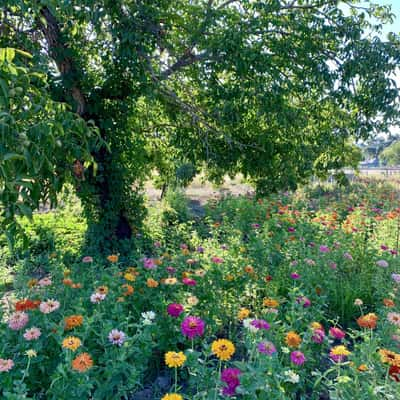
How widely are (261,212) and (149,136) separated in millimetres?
1900

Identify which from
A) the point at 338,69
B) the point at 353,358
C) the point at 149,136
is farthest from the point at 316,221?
the point at 353,358

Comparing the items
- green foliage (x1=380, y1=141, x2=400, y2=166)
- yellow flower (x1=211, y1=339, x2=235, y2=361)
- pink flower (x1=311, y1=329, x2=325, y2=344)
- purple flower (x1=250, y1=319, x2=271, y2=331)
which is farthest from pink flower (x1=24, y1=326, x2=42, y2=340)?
green foliage (x1=380, y1=141, x2=400, y2=166)

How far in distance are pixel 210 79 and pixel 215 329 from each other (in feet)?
8.06

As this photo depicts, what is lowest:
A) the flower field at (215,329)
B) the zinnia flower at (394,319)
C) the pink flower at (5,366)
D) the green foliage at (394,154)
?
the green foliage at (394,154)

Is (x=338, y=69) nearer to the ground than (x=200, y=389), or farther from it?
farther from it

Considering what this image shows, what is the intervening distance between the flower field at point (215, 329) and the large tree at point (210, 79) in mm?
1187

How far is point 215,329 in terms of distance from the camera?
212 cm

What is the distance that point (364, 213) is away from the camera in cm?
482

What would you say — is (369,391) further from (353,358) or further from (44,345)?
(44,345)

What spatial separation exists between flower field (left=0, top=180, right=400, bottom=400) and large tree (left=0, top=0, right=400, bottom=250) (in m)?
1.19

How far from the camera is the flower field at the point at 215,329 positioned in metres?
1.41

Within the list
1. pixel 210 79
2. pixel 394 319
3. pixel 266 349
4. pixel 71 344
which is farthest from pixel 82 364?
pixel 210 79

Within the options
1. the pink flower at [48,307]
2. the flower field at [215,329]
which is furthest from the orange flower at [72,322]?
the pink flower at [48,307]

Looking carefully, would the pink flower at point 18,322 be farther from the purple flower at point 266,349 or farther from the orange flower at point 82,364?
the purple flower at point 266,349
